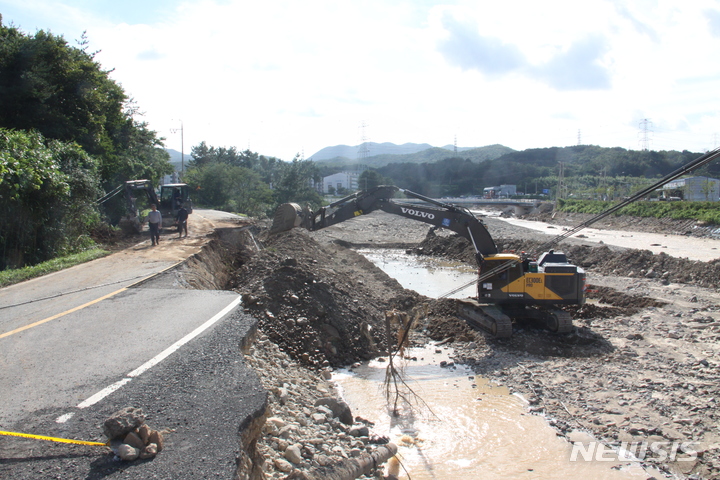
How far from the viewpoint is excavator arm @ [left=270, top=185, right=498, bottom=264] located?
48.3 feet

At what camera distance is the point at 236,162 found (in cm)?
11488

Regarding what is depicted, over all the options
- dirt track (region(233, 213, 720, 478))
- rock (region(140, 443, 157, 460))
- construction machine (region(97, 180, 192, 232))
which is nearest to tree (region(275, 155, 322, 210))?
construction machine (region(97, 180, 192, 232))

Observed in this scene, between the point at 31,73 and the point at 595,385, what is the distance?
21.4 meters

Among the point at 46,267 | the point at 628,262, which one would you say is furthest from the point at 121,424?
the point at 628,262

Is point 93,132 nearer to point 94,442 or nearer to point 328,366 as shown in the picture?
point 328,366

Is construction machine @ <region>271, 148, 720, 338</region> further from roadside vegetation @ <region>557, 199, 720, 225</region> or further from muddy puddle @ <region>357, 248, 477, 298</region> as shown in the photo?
roadside vegetation @ <region>557, 199, 720, 225</region>

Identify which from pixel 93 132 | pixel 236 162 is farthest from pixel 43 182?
pixel 236 162

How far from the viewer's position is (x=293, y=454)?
18.9 feet

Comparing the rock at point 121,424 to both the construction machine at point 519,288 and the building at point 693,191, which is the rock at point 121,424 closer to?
the construction machine at point 519,288

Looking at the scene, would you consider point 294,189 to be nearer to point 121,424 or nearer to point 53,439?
point 53,439

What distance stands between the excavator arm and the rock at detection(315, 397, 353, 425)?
7683 mm

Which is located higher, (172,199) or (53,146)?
(53,146)

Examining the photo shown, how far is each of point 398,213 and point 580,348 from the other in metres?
7.02

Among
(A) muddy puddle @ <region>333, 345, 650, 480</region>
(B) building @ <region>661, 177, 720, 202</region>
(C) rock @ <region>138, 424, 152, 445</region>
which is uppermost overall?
(B) building @ <region>661, 177, 720, 202</region>
